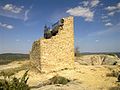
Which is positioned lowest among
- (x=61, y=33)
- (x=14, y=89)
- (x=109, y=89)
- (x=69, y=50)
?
(x=109, y=89)

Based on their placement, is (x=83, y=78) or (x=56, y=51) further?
(x=56, y=51)

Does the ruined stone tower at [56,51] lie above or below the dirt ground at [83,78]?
above

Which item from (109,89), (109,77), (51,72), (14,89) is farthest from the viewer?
(51,72)

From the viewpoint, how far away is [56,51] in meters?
21.6

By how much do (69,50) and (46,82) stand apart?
18.0 feet

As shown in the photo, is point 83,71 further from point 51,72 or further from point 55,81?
point 55,81

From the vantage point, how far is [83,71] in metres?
22.0

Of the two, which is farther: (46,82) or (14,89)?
(46,82)

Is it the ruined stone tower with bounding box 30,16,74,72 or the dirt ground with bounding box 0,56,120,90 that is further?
the ruined stone tower with bounding box 30,16,74,72

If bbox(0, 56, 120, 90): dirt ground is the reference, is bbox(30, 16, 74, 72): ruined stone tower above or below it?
above

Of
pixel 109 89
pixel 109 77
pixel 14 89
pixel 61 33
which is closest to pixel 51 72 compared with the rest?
pixel 61 33

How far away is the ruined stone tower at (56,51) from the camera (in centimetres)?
2112

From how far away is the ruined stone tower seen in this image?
2112 centimetres

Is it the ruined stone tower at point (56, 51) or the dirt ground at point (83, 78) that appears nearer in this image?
the dirt ground at point (83, 78)
